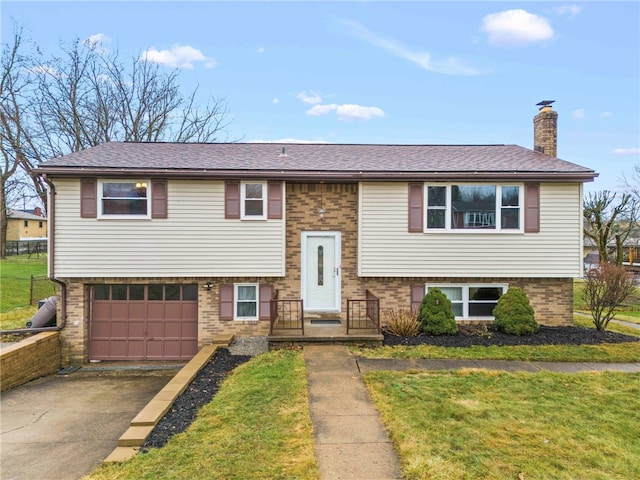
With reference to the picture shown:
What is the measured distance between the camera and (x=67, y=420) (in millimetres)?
6305

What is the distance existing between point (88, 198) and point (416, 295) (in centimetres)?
908

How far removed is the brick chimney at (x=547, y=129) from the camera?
11.5 m

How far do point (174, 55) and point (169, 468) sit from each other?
27440 mm

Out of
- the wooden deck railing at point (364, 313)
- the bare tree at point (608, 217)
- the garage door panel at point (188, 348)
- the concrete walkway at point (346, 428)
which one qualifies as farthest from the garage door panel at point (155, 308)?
the bare tree at point (608, 217)

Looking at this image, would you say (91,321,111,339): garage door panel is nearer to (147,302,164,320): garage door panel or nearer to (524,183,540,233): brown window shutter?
(147,302,164,320): garage door panel

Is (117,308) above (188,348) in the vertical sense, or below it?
above

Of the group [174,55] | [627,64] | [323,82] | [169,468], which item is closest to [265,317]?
[169,468]

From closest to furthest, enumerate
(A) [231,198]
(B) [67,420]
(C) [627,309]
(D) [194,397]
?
(D) [194,397] < (B) [67,420] < (A) [231,198] < (C) [627,309]

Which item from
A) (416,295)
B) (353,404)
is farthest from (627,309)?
(353,404)

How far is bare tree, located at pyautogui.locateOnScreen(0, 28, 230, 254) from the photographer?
840 inches

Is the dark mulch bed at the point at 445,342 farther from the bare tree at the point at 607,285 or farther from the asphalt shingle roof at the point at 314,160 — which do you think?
the asphalt shingle roof at the point at 314,160

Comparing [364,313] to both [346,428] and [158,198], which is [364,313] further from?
[158,198]

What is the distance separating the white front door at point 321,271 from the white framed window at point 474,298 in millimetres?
2984

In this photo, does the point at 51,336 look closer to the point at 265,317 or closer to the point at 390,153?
the point at 265,317
